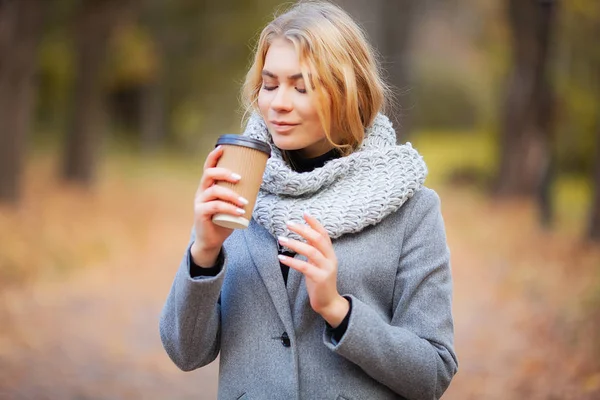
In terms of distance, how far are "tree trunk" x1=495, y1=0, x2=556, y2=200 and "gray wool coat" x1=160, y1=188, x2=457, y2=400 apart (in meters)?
Result: 10.3

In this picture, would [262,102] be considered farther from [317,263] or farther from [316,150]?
[317,263]

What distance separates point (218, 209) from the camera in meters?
1.92

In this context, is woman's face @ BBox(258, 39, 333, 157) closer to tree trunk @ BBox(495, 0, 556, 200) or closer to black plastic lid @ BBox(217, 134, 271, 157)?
black plastic lid @ BBox(217, 134, 271, 157)

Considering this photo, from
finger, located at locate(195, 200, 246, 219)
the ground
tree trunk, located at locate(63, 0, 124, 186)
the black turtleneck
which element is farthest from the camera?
tree trunk, located at locate(63, 0, 124, 186)

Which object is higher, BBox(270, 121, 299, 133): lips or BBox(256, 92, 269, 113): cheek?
BBox(256, 92, 269, 113): cheek

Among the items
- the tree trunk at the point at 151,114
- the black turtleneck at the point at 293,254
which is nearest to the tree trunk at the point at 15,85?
the black turtleneck at the point at 293,254

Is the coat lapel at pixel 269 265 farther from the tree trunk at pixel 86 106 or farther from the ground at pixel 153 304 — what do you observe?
the tree trunk at pixel 86 106

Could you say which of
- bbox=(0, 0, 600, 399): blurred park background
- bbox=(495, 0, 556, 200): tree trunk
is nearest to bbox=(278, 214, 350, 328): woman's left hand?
bbox=(0, 0, 600, 399): blurred park background

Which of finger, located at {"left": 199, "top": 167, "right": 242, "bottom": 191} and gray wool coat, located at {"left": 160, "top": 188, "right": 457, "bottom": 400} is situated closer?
finger, located at {"left": 199, "top": 167, "right": 242, "bottom": 191}

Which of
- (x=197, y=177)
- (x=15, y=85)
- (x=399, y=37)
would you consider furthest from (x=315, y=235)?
(x=197, y=177)

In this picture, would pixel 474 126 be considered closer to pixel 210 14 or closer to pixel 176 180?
pixel 210 14

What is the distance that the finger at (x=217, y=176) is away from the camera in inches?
76.0

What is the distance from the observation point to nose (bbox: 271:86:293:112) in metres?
2.14

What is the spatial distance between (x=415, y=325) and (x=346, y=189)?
1.34 feet
